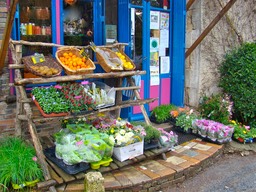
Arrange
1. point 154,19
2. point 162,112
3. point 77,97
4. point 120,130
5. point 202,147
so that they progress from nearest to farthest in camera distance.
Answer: point 77,97
point 120,130
point 202,147
point 162,112
point 154,19

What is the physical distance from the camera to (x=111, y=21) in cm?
523

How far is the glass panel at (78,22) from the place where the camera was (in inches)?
185

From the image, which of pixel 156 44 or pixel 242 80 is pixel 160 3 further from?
pixel 242 80

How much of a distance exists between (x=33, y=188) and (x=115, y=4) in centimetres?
348

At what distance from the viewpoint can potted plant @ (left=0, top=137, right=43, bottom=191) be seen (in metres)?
3.07

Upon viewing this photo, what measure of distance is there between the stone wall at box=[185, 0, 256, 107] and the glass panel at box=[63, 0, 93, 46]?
223 centimetres

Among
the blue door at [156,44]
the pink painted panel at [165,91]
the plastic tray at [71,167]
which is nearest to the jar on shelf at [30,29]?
the blue door at [156,44]

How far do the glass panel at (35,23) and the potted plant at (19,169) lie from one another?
5.18ft

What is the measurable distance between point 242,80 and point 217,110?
0.86m

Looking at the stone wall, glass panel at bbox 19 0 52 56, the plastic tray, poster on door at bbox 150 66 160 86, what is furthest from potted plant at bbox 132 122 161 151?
the stone wall

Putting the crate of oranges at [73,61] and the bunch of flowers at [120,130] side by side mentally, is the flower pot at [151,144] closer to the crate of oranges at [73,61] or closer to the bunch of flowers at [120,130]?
the bunch of flowers at [120,130]

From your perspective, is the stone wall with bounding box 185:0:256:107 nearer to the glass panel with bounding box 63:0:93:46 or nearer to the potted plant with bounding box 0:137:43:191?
the glass panel with bounding box 63:0:93:46

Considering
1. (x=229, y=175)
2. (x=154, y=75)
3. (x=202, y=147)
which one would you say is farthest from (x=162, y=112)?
(x=229, y=175)

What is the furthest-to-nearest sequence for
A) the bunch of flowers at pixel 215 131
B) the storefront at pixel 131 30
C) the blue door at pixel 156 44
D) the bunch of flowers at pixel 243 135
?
the blue door at pixel 156 44
the bunch of flowers at pixel 243 135
the bunch of flowers at pixel 215 131
the storefront at pixel 131 30
